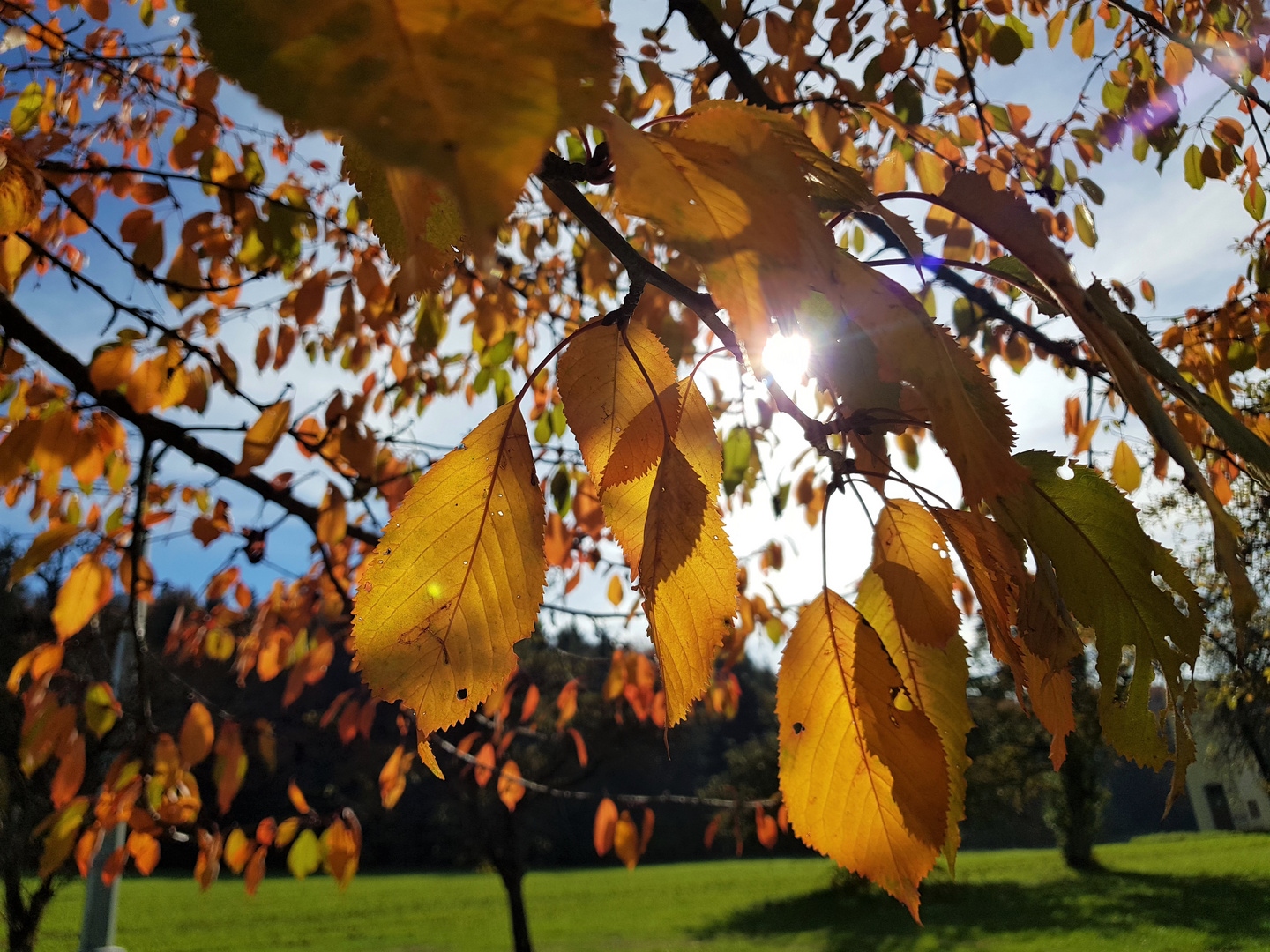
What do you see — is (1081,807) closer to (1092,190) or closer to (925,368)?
(1092,190)

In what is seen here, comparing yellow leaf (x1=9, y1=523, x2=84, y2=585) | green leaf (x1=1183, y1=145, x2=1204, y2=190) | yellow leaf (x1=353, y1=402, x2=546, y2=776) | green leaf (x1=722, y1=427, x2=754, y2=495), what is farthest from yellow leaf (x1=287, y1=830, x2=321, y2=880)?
green leaf (x1=1183, y1=145, x2=1204, y2=190)

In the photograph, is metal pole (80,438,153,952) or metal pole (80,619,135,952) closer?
metal pole (80,438,153,952)

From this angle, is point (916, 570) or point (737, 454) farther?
point (737, 454)

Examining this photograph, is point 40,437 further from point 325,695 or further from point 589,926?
point 325,695

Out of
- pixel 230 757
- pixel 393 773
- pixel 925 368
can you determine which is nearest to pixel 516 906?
pixel 393 773

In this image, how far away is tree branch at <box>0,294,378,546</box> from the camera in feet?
4.39

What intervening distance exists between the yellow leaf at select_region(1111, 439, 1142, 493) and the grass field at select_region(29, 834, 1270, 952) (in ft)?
21.7

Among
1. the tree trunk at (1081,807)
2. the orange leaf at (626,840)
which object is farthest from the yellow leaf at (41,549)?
the tree trunk at (1081,807)

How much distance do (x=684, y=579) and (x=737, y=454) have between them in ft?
4.77

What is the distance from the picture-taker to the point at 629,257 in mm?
312

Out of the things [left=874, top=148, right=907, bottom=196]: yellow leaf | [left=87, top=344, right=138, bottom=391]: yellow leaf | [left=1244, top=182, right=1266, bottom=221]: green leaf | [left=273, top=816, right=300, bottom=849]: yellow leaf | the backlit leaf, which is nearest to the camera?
the backlit leaf

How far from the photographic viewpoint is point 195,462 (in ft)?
5.10

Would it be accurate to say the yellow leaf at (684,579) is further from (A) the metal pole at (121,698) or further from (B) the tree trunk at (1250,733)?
(B) the tree trunk at (1250,733)

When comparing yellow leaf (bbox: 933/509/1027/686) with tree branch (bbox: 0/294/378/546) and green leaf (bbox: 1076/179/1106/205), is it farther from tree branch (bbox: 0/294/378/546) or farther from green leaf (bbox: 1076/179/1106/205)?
green leaf (bbox: 1076/179/1106/205)
